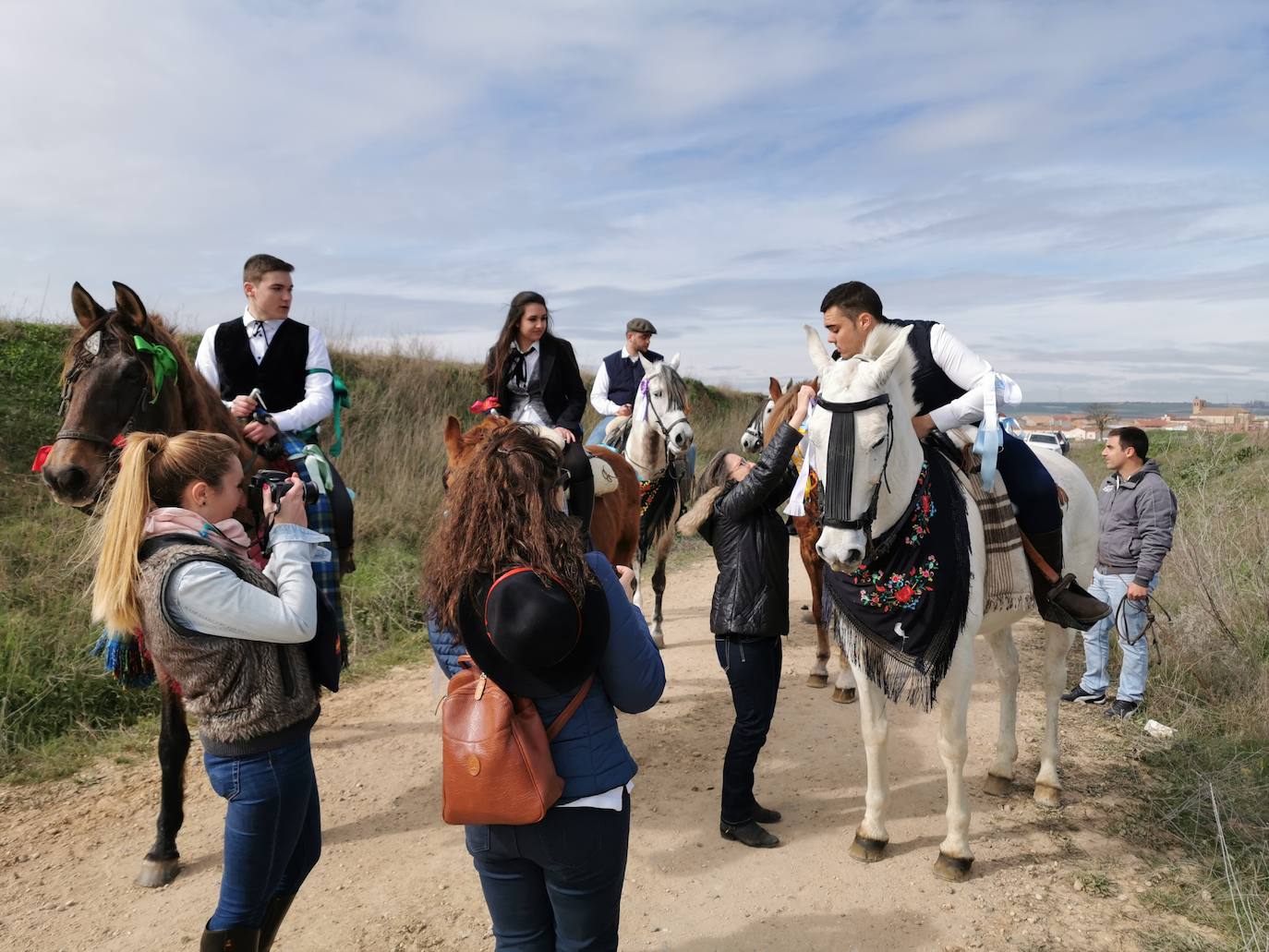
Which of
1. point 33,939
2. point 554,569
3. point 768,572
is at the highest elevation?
point 554,569

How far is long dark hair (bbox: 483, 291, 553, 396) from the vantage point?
17.2ft

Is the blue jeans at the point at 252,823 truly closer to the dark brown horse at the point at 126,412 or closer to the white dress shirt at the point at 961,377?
the dark brown horse at the point at 126,412

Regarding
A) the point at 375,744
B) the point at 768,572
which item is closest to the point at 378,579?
the point at 375,744

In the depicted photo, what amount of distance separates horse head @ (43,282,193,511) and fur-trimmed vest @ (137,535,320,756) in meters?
1.30

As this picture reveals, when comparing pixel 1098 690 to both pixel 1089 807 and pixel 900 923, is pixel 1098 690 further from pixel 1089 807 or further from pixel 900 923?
pixel 900 923

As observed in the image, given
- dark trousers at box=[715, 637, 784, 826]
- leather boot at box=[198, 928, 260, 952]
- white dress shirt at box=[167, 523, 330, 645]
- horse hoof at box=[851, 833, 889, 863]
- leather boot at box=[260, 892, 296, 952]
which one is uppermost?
white dress shirt at box=[167, 523, 330, 645]

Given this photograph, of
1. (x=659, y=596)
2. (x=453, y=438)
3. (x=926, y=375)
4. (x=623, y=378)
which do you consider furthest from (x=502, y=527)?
(x=623, y=378)

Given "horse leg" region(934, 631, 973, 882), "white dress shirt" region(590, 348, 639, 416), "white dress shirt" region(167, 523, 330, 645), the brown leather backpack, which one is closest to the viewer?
the brown leather backpack

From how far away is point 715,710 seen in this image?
18.2 feet

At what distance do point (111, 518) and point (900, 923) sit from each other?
10.6 ft

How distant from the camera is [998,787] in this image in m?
4.34

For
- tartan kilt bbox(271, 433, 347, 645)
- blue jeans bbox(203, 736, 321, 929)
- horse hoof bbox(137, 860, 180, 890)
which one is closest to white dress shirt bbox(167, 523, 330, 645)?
blue jeans bbox(203, 736, 321, 929)

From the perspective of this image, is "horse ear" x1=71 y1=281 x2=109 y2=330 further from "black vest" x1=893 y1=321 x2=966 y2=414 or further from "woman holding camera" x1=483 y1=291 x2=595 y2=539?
"black vest" x1=893 y1=321 x2=966 y2=414

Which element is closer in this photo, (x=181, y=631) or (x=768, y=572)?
(x=181, y=631)
